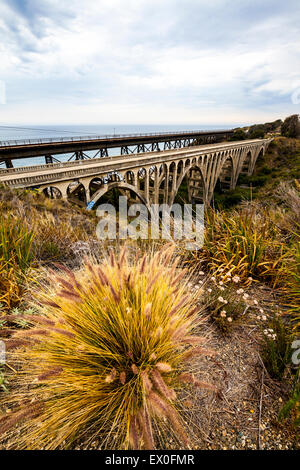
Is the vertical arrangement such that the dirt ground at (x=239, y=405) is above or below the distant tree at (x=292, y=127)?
below

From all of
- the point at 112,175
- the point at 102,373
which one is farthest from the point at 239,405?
the point at 112,175

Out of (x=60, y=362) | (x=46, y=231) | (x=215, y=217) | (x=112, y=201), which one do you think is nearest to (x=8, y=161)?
(x=112, y=201)

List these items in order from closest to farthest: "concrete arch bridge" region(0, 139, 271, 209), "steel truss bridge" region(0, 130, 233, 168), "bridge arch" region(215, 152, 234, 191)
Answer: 1. "concrete arch bridge" region(0, 139, 271, 209)
2. "steel truss bridge" region(0, 130, 233, 168)
3. "bridge arch" region(215, 152, 234, 191)

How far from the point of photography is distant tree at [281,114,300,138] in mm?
60531

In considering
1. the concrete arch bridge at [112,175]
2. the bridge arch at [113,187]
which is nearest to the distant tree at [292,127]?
the concrete arch bridge at [112,175]

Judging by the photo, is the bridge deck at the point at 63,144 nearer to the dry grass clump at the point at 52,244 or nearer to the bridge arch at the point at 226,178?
the bridge arch at the point at 226,178

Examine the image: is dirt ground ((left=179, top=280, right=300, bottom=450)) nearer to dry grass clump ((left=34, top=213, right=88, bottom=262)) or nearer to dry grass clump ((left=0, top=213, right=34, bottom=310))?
dry grass clump ((left=0, top=213, right=34, bottom=310))

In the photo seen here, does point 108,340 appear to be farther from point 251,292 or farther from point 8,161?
point 8,161

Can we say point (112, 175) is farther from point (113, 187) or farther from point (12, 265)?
point (12, 265)

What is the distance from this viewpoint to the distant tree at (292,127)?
60.5 m

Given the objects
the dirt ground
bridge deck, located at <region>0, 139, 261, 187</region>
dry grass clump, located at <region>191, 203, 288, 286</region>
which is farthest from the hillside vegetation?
bridge deck, located at <region>0, 139, 261, 187</region>

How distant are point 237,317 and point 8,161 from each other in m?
23.3

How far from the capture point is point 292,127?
2432 inches

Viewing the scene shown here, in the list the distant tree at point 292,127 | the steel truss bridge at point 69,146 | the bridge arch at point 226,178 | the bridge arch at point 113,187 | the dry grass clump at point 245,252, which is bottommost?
the bridge arch at point 226,178
